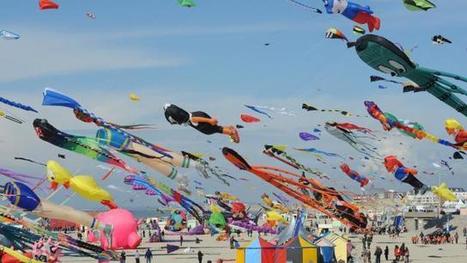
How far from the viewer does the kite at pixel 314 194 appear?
76.4 ft

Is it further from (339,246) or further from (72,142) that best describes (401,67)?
(339,246)

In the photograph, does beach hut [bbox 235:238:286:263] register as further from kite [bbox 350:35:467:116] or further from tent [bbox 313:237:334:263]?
kite [bbox 350:35:467:116]

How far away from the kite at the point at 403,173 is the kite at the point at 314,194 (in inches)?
112

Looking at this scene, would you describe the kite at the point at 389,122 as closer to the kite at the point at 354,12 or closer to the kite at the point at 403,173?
the kite at the point at 403,173

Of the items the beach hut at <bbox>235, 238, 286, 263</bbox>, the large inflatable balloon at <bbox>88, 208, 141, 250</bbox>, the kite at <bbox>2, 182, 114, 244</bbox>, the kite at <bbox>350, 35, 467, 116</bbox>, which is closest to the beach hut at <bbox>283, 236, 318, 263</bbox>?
the beach hut at <bbox>235, 238, 286, 263</bbox>

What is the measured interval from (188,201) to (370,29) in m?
18.5

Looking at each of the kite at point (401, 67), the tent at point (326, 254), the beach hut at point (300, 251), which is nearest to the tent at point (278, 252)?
the beach hut at point (300, 251)

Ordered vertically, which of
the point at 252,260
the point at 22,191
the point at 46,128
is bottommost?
the point at 252,260

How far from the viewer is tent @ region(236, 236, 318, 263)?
Answer: 2577 cm

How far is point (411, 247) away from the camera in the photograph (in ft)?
171

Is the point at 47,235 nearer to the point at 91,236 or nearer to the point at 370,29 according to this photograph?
the point at 370,29

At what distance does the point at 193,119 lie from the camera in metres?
22.6

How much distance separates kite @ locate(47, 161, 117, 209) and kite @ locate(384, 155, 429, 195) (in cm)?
1186

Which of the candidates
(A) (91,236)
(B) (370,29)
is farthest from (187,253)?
(B) (370,29)
